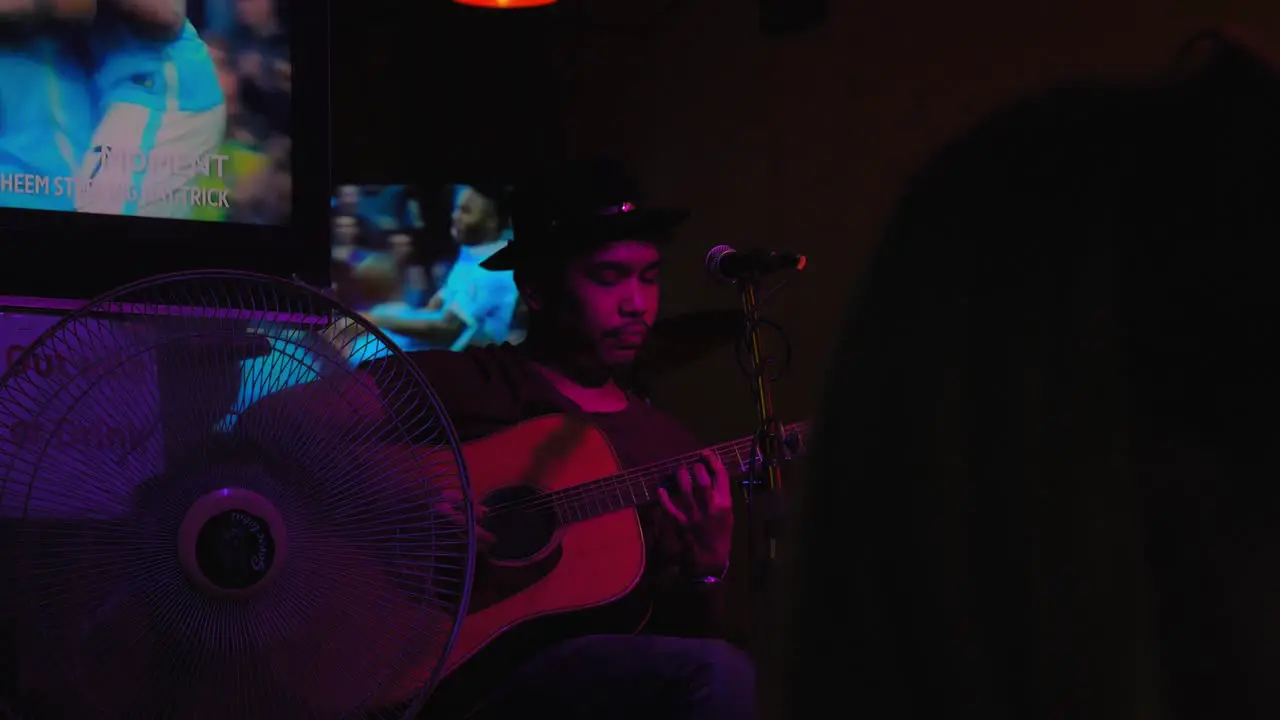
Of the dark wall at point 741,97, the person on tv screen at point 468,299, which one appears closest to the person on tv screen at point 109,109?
the dark wall at point 741,97

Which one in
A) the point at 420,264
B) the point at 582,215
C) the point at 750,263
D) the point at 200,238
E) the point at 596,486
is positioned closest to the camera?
the point at 200,238

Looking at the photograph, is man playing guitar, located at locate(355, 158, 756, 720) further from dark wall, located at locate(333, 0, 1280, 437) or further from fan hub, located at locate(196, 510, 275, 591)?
fan hub, located at locate(196, 510, 275, 591)

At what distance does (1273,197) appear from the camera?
383 mm

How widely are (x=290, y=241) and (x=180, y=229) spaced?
171 millimetres

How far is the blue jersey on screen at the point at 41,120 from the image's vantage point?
151cm

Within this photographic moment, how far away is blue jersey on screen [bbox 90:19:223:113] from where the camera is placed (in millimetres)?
1577

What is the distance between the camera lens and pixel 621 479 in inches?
90.6

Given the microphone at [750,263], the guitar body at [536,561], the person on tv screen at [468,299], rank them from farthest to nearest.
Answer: the person on tv screen at [468,299]
the guitar body at [536,561]
the microphone at [750,263]

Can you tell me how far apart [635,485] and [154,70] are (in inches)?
45.2

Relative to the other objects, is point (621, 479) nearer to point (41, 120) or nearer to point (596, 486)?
point (596, 486)

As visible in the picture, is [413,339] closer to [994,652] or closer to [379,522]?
[379,522]

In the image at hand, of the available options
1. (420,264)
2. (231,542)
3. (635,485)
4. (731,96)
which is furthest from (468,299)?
(231,542)

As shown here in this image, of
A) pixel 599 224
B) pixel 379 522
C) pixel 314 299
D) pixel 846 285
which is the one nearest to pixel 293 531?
pixel 379 522

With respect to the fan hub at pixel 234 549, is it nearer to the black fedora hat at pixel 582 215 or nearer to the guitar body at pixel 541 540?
the guitar body at pixel 541 540
